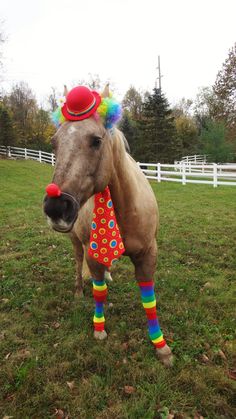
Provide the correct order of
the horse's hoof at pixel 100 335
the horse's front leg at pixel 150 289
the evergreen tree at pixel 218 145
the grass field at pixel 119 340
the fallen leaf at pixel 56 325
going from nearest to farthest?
the grass field at pixel 119 340 < the horse's front leg at pixel 150 289 < the horse's hoof at pixel 100 335 < the fallen leaf at pixel 56 325 < the evergreen tree at pixel 218 145

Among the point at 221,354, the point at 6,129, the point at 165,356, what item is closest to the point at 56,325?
the point at 165,356

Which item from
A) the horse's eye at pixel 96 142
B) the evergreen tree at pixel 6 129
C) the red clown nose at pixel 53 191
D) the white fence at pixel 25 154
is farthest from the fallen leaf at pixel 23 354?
the evergreen tree at pixel 6 129

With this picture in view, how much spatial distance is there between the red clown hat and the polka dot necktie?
2.29ft

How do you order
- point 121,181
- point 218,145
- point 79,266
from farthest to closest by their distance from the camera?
point 218,145
point 79,266
point 121,181

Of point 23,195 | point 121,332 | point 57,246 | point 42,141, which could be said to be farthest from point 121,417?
point 42,141

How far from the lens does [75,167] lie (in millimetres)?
1937

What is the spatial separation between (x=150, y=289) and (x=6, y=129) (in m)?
29.5

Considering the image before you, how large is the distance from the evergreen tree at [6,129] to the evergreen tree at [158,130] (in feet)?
42.7

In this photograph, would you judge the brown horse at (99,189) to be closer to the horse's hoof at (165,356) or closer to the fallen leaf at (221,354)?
→ the horse's hoof at (165,356)

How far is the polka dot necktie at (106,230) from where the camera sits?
2.59 metres

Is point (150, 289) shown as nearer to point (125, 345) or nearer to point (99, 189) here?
point (125, 345)

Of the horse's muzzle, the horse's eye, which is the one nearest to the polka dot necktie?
the horse's eye

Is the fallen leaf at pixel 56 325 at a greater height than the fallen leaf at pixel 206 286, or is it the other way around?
the fallen leaf at pixel 206 286

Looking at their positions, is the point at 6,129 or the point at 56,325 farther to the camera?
the point at 6,129
